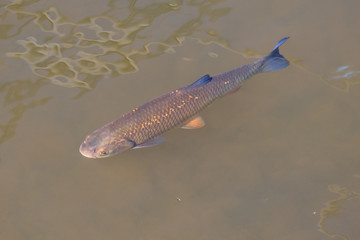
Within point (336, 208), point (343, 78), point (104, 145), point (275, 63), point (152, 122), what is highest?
point (275, 63)

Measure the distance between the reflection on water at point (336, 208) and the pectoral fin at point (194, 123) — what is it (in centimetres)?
153

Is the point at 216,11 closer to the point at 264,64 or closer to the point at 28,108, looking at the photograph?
the point at 264,64

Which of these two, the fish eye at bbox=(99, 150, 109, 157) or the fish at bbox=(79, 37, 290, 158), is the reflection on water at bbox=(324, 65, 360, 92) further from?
the fish eye at bbox=(99, 150, 109, 157)

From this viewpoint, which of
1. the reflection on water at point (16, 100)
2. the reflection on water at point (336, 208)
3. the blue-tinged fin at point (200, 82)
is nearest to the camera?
the reflection on water at point (336, 208)

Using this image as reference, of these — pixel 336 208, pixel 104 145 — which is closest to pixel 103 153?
pixel 104 145

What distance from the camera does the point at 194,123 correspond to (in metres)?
4.62

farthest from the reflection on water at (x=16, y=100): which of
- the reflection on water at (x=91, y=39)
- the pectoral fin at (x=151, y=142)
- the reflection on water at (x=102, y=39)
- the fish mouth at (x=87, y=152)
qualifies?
the pectoral fin at (x=151, y=142)

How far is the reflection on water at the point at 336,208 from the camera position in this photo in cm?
427

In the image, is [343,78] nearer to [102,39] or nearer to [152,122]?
[152,122]

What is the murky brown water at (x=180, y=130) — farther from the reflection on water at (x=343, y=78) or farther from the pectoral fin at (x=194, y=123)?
the pectoral fin at (x=194, y=123)

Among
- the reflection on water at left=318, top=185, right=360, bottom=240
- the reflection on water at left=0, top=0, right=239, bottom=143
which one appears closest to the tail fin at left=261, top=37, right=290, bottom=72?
the reflection on water at left=0, top=0, right=239, bottom=143

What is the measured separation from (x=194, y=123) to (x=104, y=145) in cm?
99

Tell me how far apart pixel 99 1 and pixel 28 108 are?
75.5 inches

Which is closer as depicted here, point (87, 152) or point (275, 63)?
point (87, 152)
